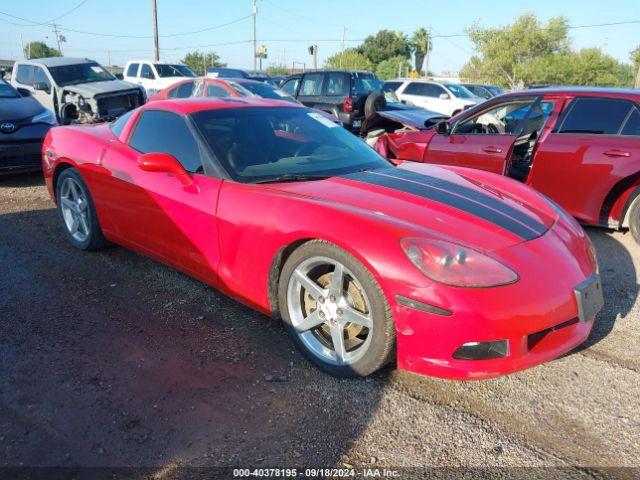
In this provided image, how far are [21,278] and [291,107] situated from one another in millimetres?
2522

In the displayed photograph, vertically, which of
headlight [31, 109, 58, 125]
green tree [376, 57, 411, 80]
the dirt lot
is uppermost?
green tree [376, 57, 411, 80]

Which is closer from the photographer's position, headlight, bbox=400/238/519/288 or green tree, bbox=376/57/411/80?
headlight, bbox=400/238/519/288

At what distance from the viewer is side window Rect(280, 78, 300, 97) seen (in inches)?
521

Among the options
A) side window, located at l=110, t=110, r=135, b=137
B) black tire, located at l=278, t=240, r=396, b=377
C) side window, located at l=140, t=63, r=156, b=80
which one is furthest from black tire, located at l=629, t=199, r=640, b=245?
side window, located at l=140, t=63, r=156, b=80

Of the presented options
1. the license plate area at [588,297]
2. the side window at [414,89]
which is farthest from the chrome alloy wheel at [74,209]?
the side window at [414,89]

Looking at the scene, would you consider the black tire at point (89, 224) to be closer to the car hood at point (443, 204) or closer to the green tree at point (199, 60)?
the car hood at point (443, 204)

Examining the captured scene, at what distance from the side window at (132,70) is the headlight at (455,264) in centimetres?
1796

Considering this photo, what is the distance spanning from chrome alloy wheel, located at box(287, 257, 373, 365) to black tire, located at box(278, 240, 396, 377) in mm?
24

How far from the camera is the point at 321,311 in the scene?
2.78 meters

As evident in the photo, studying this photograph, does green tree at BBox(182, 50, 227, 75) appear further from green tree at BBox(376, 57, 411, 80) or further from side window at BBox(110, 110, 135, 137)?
side window at BBox(110, 110, 135, 137)

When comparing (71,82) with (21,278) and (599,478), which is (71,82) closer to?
(21,278)

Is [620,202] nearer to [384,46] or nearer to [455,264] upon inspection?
[455,264]

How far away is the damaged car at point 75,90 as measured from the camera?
10.8 metres

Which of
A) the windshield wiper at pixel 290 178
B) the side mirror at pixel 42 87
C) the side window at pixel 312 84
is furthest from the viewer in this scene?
the side window at pixel 312 84
